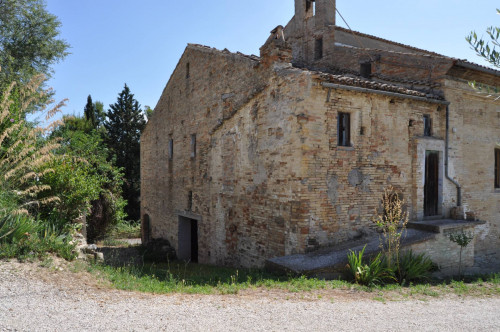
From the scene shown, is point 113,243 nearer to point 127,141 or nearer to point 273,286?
point 127,141

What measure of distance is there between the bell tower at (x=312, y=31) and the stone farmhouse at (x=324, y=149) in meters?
0.08

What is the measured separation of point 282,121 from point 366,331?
5.30 meters

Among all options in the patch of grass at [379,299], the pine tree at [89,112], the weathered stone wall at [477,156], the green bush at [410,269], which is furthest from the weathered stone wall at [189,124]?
the pine tree at [89,112]

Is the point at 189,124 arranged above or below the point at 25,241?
above

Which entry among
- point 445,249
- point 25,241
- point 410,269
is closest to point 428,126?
point 445,249

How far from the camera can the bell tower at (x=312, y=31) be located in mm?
14281

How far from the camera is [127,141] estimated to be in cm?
A: 2598

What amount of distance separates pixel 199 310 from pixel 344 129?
6.08 m

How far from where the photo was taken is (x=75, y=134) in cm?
1694

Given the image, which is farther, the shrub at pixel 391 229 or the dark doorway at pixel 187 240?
the dark doorway at pixel 187 240

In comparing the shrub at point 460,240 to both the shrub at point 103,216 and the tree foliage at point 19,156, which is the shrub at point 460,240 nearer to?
the tree foliage at point 19,156

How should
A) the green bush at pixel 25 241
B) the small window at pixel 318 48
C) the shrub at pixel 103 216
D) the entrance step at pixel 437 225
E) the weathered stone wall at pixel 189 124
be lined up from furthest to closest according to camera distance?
the shrub at pixel 103 216
the small window at pixel 318 48
the weathered stone wall at pixel 189 124
the entrance step at pixel 437 225
the green bush at pixel 25 241

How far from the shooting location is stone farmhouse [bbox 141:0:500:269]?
8.29 meters

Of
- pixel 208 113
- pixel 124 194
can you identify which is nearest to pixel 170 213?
pixel 208 113
